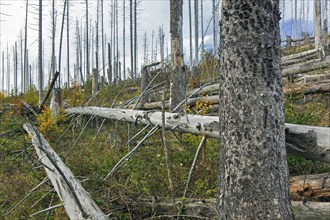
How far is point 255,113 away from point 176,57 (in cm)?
493

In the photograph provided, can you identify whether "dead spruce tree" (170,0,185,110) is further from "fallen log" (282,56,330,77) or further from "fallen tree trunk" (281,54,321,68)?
"fallen tree trunk" (281,54,321,68)

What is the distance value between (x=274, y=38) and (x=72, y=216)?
2.48m

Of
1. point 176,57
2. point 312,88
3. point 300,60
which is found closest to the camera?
point 176,57

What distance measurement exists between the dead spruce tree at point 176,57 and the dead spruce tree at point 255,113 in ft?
15.2

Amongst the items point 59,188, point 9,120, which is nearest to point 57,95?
point 9,120

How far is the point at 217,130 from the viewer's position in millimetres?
3477

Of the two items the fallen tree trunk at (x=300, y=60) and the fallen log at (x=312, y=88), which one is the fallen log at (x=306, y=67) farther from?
the fallen tree trunk at (x=300, y=60)

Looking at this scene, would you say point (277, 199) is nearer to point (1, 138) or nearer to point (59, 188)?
point (59, 188)

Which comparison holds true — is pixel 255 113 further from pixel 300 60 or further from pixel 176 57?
pixel 300 60

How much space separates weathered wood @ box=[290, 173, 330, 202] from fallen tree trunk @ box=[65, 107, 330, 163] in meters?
0.77

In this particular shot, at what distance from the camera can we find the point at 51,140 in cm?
790

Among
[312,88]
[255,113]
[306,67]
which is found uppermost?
[306,67]

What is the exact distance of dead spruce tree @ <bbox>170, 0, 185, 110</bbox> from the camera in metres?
7.07

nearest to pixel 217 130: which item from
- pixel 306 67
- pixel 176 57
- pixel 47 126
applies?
pixel 176 57
